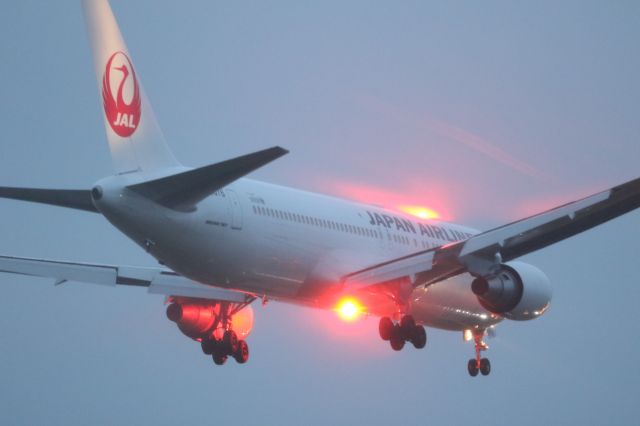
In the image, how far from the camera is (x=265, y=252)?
3219 cm

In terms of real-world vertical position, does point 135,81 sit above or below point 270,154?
above

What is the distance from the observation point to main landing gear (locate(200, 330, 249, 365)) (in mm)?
36719

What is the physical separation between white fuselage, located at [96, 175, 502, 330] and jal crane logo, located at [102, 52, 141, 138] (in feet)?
4.86

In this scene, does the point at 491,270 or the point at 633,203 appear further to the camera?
the point at 491,270

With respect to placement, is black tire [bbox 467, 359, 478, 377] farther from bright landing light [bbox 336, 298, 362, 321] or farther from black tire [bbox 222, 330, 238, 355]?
black tire [bbox 222, 330, 238, 355]

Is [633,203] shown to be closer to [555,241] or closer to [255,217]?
[555,241]

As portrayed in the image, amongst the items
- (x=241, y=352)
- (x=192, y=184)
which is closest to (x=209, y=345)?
(x=241, y=352)

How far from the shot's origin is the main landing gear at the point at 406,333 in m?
34.8

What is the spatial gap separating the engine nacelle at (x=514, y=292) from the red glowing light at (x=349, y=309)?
3.30m

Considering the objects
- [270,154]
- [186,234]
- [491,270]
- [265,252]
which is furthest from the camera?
[491,270]

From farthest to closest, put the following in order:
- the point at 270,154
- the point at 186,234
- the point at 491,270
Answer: the point at 491,270 < the point at 186,234 < the point at 270,154

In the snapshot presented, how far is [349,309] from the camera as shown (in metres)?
36.2

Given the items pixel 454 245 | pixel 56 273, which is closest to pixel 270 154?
pixel 454 245

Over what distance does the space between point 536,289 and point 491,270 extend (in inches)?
69.7
